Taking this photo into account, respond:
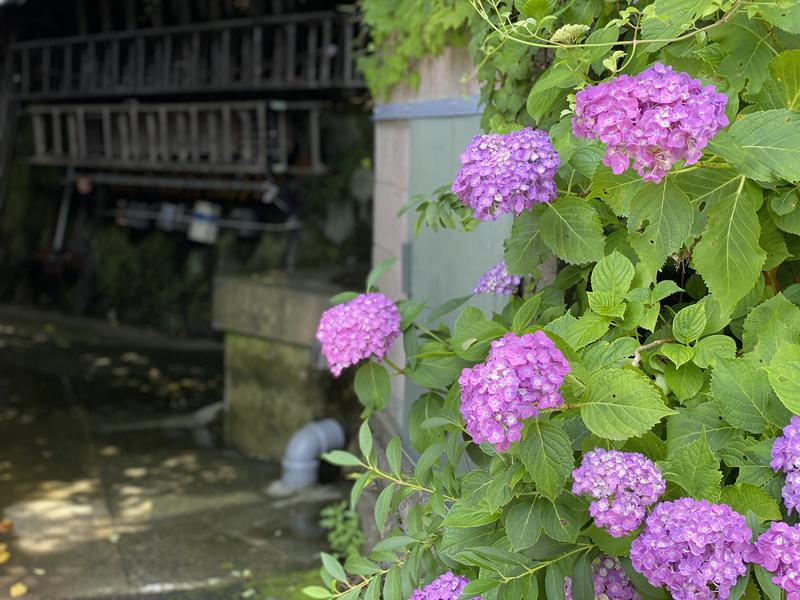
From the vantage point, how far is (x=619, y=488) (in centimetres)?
133

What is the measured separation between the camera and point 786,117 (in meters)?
1.43

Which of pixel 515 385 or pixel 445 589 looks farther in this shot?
pixel 445 589

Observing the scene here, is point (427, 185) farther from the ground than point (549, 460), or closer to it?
farther from the ground

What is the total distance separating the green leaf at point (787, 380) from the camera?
1.30 meters

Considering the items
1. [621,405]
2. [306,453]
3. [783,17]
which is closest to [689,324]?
[621,405]

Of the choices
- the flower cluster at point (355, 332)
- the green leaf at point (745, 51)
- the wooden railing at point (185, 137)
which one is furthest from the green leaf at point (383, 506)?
the wooden railing at point (185, 137)

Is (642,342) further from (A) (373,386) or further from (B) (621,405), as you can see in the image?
(A) (373,386)

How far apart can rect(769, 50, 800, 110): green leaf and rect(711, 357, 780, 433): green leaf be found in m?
0.43

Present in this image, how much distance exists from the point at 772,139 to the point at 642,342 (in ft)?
1.98

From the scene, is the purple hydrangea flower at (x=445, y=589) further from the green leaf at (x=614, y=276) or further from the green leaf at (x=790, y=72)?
the green leaf at (x=790, y=72)

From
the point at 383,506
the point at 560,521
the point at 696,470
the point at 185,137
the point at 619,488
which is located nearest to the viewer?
the point at 619,488

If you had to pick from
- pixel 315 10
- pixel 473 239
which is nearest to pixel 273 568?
pixel 473 239

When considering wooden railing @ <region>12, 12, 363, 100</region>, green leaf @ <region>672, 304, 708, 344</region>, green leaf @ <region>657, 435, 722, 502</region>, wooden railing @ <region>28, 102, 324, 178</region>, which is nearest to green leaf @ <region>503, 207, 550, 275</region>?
green leaf @ <region>672, 304, 708, 344</region>

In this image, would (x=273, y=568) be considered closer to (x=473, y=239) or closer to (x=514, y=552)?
(x=473, y=239)
